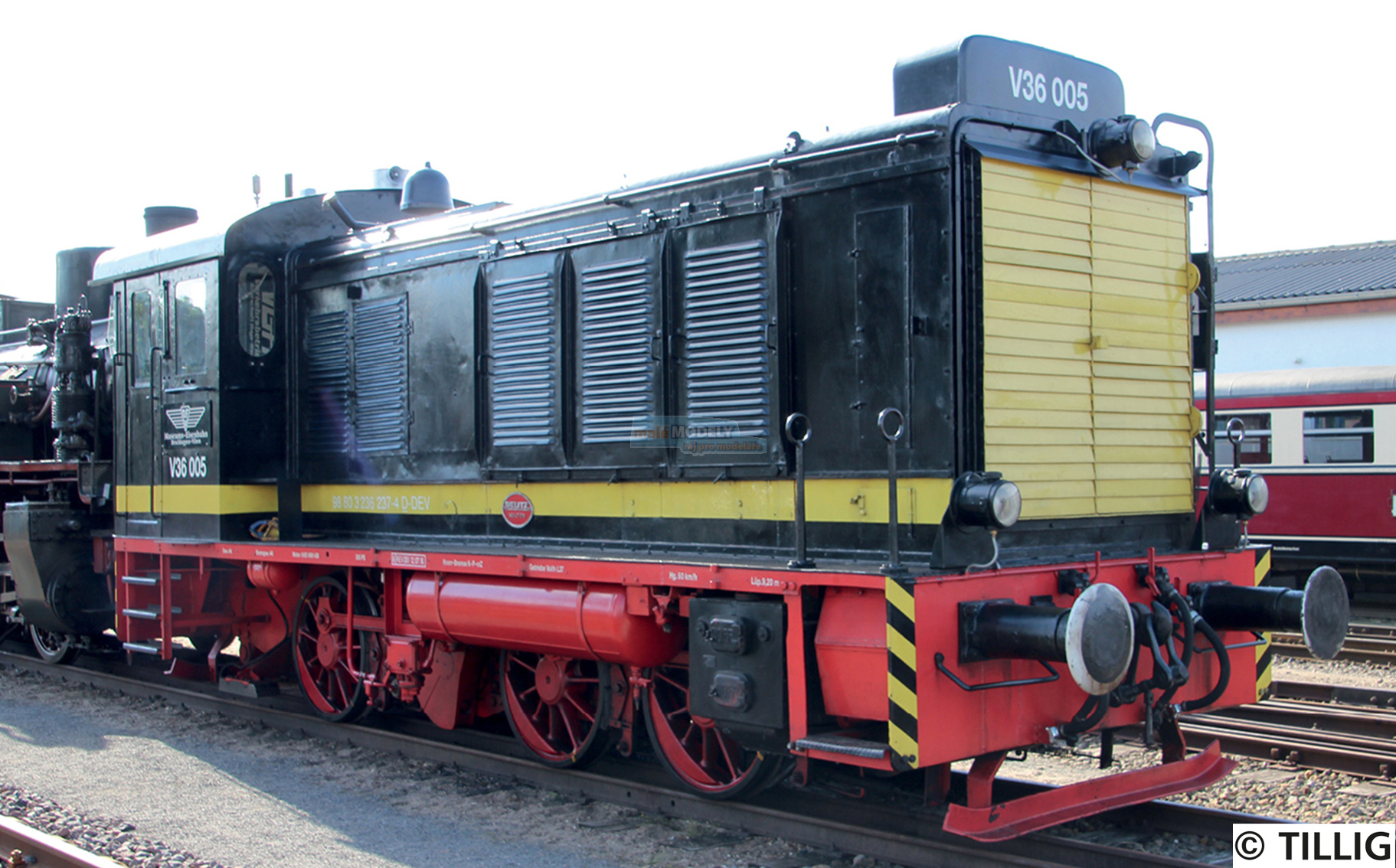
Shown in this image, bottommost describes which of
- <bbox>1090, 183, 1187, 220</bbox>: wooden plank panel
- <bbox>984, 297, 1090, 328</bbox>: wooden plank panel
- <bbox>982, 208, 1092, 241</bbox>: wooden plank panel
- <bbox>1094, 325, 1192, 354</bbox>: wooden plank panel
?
<bbox>1094, 325, 1192, 354</bbox>: wooden plank panel

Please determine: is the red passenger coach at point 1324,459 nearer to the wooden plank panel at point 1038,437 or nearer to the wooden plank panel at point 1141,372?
the wooden plank panel at point 1141,372

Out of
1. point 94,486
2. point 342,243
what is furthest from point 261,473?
point 94,486

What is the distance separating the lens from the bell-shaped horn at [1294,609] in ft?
17.0

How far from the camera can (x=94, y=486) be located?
10.5 m

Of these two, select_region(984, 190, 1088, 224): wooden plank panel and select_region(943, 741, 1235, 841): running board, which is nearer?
select_region(943, 741, 1235, 841): running board

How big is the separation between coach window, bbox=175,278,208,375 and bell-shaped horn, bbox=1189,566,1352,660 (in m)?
7.23

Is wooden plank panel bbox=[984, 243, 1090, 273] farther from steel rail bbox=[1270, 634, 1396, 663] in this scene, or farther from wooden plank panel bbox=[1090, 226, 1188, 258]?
steel rail bbox=[1270, 634, 1396, 663]

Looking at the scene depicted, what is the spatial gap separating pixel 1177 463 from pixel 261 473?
6.52 metres

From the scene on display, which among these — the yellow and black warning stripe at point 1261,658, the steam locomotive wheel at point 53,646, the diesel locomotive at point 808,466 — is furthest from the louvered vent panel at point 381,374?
the yellow and black warning stripe at point 1261,658

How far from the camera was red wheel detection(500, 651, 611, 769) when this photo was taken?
6707mm

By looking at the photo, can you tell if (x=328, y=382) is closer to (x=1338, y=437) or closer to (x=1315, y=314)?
(x=1338, y=437)

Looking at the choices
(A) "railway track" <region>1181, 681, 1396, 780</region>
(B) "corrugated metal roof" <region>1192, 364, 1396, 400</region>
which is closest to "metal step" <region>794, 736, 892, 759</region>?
(A) "railway track" <region>1181, 681, 1396, 780</region>

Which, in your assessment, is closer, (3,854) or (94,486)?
(3,854)

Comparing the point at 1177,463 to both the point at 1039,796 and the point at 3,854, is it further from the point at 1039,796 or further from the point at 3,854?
the point at 3,854
